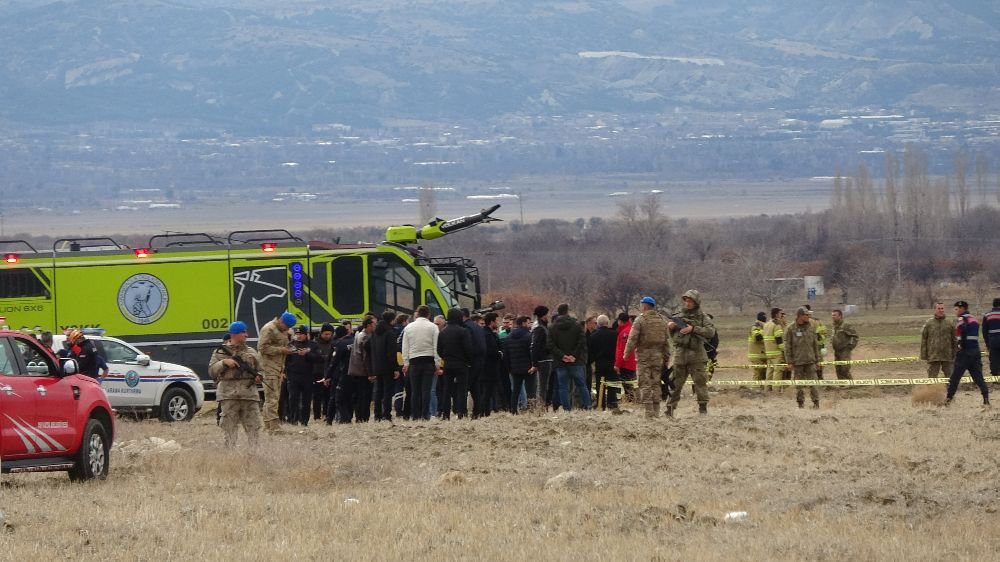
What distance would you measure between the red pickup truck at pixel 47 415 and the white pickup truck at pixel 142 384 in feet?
28.6

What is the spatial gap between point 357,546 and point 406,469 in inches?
160

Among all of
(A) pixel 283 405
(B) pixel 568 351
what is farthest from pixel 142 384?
(B) pixel 568 351

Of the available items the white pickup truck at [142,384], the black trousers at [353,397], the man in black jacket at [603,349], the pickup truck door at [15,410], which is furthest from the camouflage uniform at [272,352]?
the white pickup truck at [142,384]

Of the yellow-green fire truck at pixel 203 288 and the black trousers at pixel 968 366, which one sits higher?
the yellow-green fire truck at pixel 203 288

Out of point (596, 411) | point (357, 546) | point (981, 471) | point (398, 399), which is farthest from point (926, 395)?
point (357, 546)

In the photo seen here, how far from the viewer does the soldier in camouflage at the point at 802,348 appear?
23.1 metres

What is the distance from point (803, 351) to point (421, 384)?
5464 mm

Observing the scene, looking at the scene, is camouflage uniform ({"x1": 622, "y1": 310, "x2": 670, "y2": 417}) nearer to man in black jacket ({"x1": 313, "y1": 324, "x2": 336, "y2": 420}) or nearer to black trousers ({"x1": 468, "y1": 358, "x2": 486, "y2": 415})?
black trousers ({"x1": 468, "y1": 358, "x2": 486, "y2": 415})

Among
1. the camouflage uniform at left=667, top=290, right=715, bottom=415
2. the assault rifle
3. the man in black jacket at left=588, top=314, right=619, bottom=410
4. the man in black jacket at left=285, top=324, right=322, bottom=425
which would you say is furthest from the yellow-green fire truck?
the assault rifle

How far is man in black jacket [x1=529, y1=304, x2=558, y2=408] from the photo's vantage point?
22.2 m

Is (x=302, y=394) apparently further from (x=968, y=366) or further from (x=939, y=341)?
(x=939, y=341)

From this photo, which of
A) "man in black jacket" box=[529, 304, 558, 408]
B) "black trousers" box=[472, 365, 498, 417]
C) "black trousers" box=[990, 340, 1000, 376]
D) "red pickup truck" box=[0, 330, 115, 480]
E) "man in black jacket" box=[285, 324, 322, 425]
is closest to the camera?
"red pickup truck" box=[0, 330, 115, 480]

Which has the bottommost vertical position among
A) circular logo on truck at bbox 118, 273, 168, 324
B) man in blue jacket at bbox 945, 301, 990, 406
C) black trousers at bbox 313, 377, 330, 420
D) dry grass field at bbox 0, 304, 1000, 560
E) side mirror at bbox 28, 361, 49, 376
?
dry grass field at bbox 0, 304, 1000, 560

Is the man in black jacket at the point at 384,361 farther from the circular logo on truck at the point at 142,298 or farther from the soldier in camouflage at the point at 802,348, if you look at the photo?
the circular logo on truck at the point at 142,298
